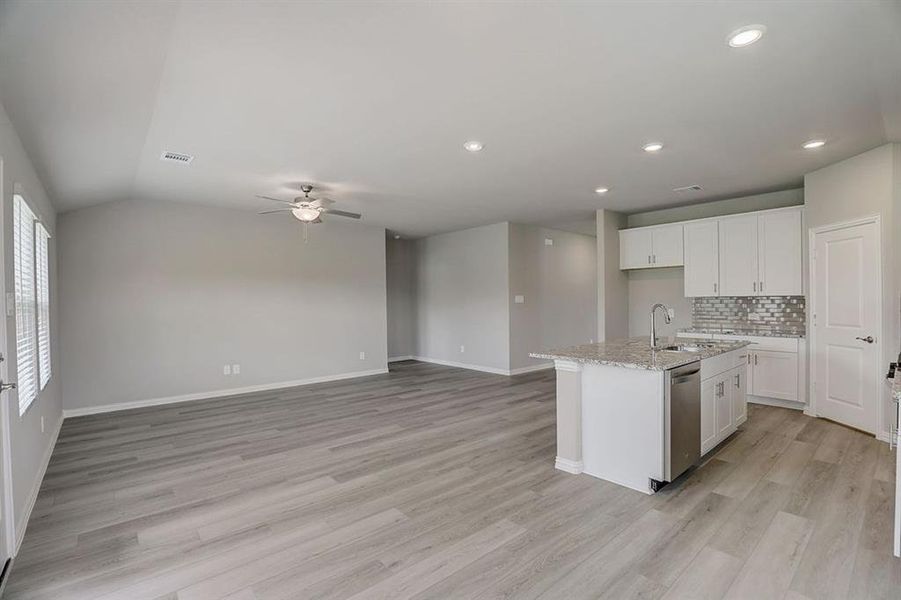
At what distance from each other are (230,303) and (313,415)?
7.62 ft

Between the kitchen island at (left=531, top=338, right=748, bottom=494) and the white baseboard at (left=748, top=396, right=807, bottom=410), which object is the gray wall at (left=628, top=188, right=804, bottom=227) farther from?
the kitchen island at (left=531, top=338, right=748, bottom=494)

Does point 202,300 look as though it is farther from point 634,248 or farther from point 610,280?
point 634,248

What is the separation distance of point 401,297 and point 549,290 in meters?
3.19

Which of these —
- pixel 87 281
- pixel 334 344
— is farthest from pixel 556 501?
pixel 87 281

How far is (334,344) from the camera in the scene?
7215mm

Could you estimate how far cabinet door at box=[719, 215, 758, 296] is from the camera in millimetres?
5305

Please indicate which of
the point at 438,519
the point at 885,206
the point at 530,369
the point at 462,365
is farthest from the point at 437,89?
the point at 462,365

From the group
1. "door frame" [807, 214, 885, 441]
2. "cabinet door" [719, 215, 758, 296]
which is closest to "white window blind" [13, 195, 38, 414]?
"door frame" [807, 214, 885, 441]

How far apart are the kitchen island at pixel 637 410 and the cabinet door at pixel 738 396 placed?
317 mm

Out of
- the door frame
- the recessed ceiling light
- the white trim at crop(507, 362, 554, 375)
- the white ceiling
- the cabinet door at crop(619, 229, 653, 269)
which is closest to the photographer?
the white ceiling

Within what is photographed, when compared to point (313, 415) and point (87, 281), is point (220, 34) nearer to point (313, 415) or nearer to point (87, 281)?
point (313, 415)

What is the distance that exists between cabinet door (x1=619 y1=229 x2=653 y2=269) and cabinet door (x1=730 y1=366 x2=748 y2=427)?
8.56ft

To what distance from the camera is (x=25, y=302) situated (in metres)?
3.01

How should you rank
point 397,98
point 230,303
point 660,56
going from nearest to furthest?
1. point 660,56
2. point 397,98
3. point 230,303
